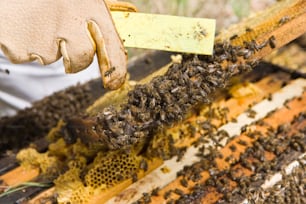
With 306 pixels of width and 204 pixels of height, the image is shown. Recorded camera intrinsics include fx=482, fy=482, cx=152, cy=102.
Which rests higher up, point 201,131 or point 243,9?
point 243,9

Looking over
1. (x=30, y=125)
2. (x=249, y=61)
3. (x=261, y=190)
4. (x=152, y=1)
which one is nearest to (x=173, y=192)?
(x=261, y=190)

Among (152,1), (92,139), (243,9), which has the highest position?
(152,1)

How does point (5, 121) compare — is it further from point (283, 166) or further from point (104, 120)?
point (283, 166)

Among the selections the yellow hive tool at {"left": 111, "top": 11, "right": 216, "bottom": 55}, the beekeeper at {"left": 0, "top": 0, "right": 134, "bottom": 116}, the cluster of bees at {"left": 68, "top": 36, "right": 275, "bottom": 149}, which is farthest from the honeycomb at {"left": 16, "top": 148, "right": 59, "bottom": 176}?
the yellow hive tool at {"left": 111, "top": 11, "right": 216, "bottom": 55}

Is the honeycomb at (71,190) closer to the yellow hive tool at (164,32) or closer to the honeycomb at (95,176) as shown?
the honeycomb at (95,176)

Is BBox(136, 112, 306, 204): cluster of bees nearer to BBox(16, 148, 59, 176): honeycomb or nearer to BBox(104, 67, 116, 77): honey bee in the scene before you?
BBox(16, 148, 59, 176): honeycomb

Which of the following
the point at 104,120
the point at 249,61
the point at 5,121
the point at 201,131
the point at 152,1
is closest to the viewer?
the point at 104,120

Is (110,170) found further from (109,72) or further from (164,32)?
(164,32)

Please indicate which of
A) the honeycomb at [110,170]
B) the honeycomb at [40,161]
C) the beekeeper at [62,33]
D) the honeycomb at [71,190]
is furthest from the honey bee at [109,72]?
the honeycomb at [40,161]
